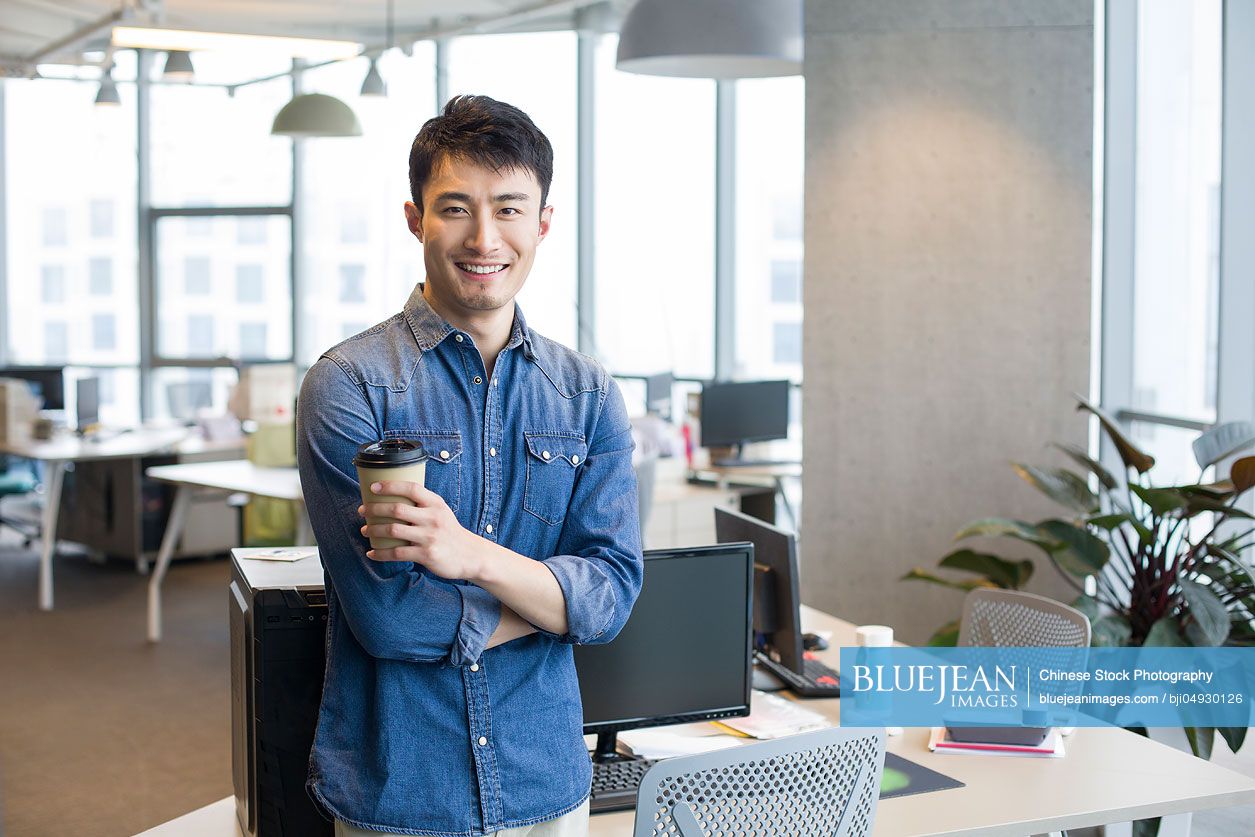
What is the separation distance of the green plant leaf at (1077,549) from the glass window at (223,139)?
7.33 meters

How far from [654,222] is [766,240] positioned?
0.82 meters

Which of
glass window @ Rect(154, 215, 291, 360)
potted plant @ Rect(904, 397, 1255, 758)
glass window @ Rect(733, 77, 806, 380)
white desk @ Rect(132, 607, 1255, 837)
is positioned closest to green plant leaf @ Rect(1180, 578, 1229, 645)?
potted plant @ Rect(904, 397, 1255, 758)

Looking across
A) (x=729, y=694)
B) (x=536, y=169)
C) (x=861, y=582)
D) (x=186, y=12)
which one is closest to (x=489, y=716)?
(x=536, y=169)

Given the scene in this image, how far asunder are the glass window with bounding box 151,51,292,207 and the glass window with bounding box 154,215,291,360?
229mm

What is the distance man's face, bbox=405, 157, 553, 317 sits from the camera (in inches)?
62.6

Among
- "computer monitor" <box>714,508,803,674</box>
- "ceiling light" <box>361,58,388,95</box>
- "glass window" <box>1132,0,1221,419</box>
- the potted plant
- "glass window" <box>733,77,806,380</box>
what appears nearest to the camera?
"computer monitor" <box>714,508,803,674</box>

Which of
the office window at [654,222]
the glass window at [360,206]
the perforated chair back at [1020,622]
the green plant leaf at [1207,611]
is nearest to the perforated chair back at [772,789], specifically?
the perforated chair back at [1020,622]

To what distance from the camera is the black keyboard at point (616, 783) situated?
2174mm

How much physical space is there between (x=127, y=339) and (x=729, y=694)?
905cm

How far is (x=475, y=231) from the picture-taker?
1.59 meters

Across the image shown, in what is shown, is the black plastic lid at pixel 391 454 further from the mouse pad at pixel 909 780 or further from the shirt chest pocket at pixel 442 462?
the mouse pad at pixel 909 780

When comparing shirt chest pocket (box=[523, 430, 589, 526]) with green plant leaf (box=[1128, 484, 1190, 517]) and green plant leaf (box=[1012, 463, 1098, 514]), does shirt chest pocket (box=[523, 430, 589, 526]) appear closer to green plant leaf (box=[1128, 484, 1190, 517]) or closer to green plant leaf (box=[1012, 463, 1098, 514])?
green plant leaf (box=[1128, 484, 1190, 517])

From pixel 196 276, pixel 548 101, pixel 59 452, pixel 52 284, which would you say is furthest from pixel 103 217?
pixel 59 452

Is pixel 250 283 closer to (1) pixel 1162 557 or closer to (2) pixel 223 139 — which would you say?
(2) pixel 223 139
